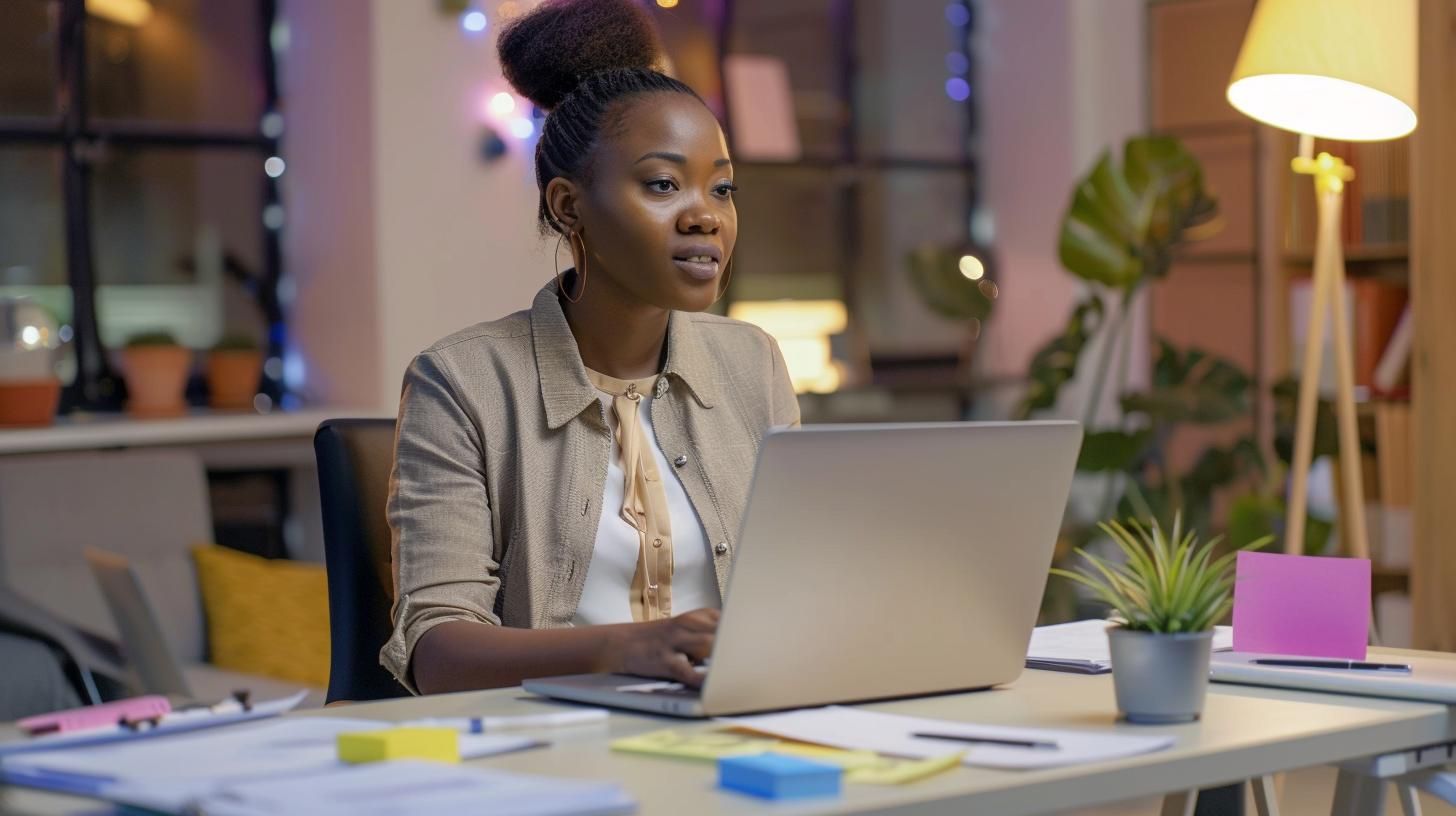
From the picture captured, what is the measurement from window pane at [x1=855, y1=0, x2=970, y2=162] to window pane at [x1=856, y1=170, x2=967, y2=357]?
99 mm

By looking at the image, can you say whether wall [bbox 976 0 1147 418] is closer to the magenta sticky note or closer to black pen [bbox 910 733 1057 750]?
the magenta sticky note

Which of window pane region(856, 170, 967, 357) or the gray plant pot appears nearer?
the gray plant pot

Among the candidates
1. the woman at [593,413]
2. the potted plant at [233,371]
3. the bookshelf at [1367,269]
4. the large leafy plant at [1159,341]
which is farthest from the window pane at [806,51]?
the woman at [593,413]

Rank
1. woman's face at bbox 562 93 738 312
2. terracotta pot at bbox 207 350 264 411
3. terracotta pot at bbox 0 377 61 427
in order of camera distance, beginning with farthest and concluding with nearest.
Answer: terracotta pot at bbox 207 350 264 411 → terracotta pot at bbox 0 377 61 427 → woman's face at bbox 562 93 738 312

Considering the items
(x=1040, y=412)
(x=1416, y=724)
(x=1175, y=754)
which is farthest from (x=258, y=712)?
(x=1040, y=412)

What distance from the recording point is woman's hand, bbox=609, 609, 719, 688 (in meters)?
1.44

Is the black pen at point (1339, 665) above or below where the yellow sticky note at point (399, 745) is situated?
below

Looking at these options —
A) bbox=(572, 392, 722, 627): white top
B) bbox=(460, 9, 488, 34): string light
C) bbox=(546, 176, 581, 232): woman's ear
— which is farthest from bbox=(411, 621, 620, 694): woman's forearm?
bbox=(460, 9, 488, 34): string light

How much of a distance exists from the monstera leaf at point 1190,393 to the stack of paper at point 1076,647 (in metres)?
2.96

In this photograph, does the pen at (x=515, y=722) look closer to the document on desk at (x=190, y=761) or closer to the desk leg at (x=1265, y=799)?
the document on desk at (x=190, y=761)

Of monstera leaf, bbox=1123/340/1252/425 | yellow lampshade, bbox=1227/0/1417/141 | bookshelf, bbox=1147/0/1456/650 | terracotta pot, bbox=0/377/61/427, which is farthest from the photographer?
monstera leaf, bbox=1123/340/1252/425

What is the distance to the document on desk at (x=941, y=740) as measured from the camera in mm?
1209

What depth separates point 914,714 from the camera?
4.62 feet

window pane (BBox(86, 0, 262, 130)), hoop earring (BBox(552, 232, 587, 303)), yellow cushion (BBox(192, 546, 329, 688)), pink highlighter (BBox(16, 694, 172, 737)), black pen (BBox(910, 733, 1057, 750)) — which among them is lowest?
yellow cushion (BBox(192, 546, 329, 688))
